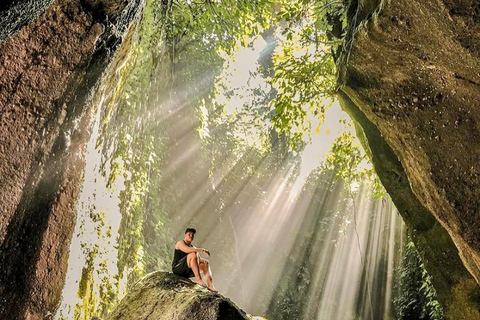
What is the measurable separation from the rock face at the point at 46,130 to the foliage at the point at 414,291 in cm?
912

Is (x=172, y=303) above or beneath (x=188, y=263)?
beneath

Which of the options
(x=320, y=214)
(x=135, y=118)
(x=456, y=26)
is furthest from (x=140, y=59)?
(x=320, y=214)

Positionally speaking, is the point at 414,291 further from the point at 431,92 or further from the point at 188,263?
the point at 431,92

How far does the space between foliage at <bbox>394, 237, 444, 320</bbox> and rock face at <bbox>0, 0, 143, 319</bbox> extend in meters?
9.12

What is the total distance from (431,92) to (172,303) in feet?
13.9

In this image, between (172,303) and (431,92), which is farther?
(172,303)

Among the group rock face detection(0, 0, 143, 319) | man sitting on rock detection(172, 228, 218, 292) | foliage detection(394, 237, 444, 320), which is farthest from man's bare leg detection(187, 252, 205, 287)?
foliage detection(394, 237, 444, 320)

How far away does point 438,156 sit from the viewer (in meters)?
3.47

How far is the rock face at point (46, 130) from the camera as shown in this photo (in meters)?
2.81

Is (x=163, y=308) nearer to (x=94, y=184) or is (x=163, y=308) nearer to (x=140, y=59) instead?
(x=94, y=184)

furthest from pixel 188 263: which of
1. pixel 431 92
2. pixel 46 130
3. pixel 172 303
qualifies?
pixel 431 92

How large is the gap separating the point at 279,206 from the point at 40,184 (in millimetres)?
25488

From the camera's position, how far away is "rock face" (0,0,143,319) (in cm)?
281

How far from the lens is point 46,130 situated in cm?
313
